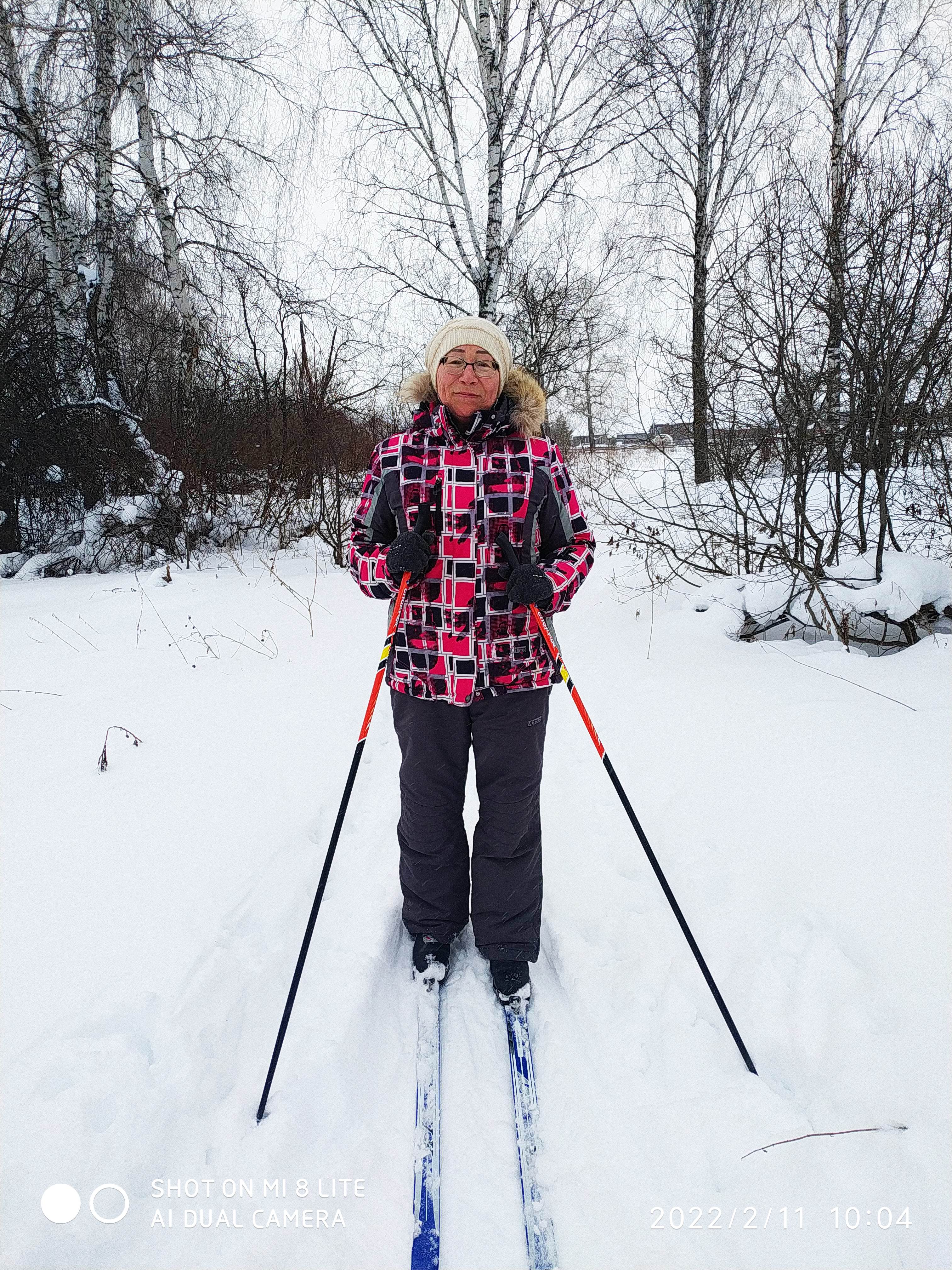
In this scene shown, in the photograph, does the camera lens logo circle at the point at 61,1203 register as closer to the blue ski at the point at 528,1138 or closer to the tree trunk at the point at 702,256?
the blue ski at the point at 528,1138

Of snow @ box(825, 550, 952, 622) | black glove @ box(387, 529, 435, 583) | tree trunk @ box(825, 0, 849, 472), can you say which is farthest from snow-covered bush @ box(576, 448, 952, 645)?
black glove @ box(387, 529, 435, 583)

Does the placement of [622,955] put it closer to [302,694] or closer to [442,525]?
[442,525]

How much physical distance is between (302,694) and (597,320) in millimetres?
8340

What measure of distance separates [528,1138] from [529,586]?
1.41 meters

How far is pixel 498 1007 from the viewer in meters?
1.93

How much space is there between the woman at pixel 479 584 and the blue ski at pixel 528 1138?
10cm

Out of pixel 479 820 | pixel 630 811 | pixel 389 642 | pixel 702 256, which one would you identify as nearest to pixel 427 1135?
pixel 479 820

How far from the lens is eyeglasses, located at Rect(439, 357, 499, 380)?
1710mm

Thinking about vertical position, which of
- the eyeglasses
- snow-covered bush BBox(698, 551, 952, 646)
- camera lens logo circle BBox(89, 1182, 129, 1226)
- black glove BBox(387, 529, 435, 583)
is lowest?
camera lens logo circle BBox(89, 1182, 129, 1226)

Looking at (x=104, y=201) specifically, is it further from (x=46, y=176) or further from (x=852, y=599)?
(x=852, y=599)

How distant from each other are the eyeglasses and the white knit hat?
0.03m

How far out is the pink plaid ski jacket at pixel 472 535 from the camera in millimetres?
1721
